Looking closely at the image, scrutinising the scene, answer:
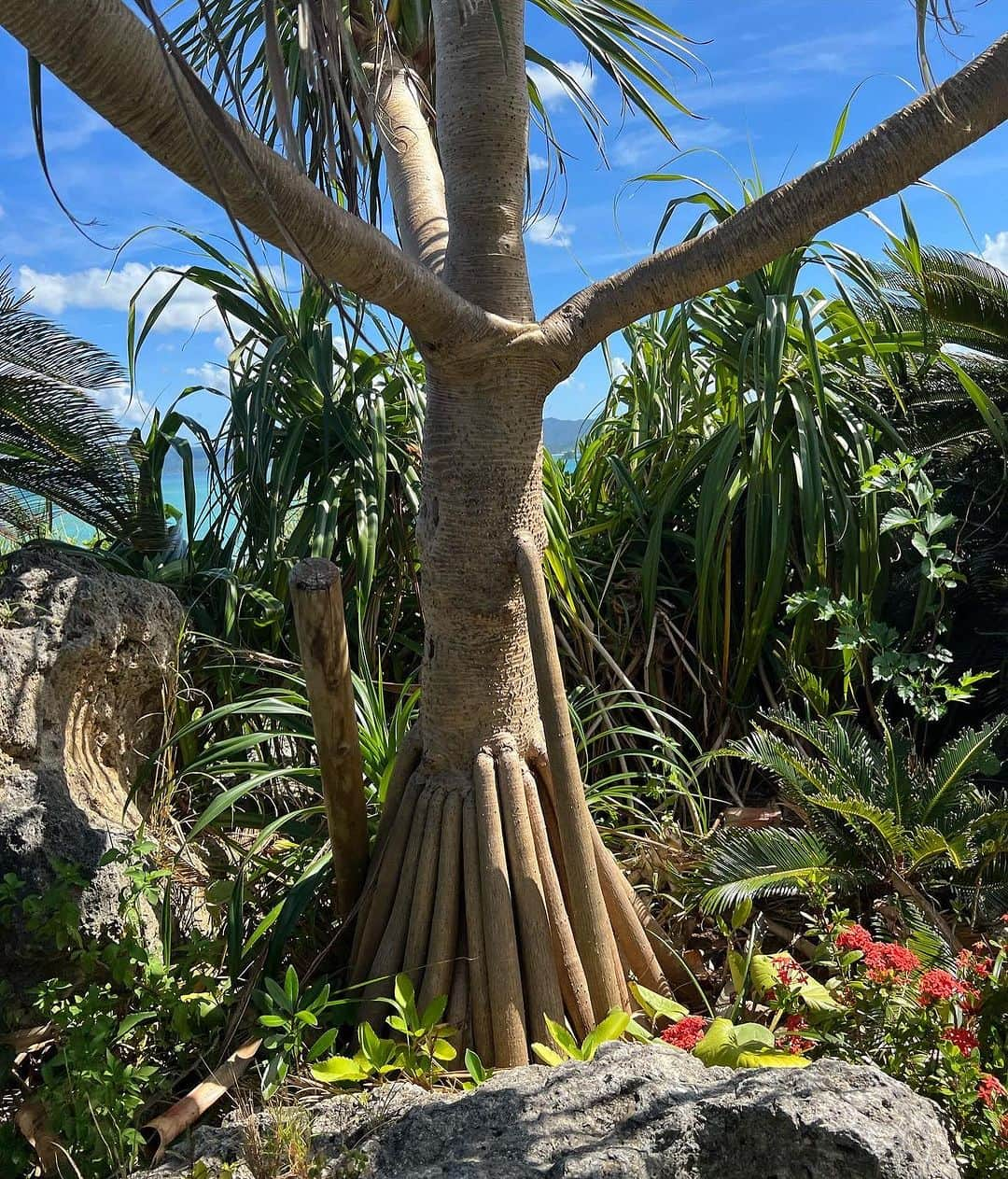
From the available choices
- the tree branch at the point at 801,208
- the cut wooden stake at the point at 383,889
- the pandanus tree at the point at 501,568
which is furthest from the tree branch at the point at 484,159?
the cut wooden stake at the point at 383,889

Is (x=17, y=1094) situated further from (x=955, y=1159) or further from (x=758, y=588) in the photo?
(x=758, y=588)

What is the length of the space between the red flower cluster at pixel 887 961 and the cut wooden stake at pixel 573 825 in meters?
0.57

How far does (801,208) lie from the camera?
2170mm

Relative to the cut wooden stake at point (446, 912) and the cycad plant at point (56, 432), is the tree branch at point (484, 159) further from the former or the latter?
the cycad plant at point (56, 432)

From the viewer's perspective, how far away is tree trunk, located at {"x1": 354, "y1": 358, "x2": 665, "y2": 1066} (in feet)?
7.40

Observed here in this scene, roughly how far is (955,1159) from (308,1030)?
52.3 inches

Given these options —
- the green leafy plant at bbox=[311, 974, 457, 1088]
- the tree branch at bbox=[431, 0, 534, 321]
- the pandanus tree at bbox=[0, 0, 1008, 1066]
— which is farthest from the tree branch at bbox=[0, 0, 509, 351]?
the green leafy plant at bbox=[311, 974, 457, 1088]

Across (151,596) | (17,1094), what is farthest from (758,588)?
(17,1094)

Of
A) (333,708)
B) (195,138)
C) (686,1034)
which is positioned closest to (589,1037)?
(686,1034)

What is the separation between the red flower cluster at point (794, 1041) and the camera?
195cm

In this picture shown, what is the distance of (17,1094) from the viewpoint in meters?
2.33

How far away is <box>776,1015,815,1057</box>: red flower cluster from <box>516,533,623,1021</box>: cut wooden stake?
0.40 metres

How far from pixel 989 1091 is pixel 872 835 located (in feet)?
3.44

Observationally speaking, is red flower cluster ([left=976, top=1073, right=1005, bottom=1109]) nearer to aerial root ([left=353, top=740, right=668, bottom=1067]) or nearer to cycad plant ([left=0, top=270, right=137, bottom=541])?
aerial root ([left=353, top=740, right=668, bottom=1067])
